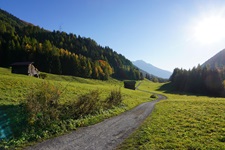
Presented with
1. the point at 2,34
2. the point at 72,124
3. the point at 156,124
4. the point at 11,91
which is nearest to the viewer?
the point at 72,124

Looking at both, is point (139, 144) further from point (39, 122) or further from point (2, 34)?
point (2, 34)

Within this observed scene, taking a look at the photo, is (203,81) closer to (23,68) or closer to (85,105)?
(23,68)

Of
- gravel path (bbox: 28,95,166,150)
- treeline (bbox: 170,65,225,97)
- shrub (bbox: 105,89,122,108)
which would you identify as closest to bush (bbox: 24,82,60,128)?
gravel path (bbox: 28,95,166,150)

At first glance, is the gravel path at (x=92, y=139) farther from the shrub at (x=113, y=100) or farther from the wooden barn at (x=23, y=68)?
the wooden barn at (x=23, y=68)

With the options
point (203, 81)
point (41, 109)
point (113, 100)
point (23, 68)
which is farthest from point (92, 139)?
point (203, 81)

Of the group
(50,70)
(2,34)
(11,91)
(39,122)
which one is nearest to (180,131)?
(39,122)

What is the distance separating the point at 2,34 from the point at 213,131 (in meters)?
162

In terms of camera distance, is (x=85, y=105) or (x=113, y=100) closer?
(x=85, y=105)

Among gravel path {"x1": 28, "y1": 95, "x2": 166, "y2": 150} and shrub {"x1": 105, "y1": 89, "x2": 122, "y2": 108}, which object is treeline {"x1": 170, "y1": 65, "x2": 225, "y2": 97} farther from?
gravel path {"x1": 28, "y1": 95, "x2": 166, "y2": 150}

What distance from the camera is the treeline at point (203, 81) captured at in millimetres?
109675

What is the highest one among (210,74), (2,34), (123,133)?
(2,34)

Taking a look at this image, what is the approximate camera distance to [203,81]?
11862cm

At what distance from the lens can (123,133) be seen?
1798 cm

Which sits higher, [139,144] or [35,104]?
[35,104]
